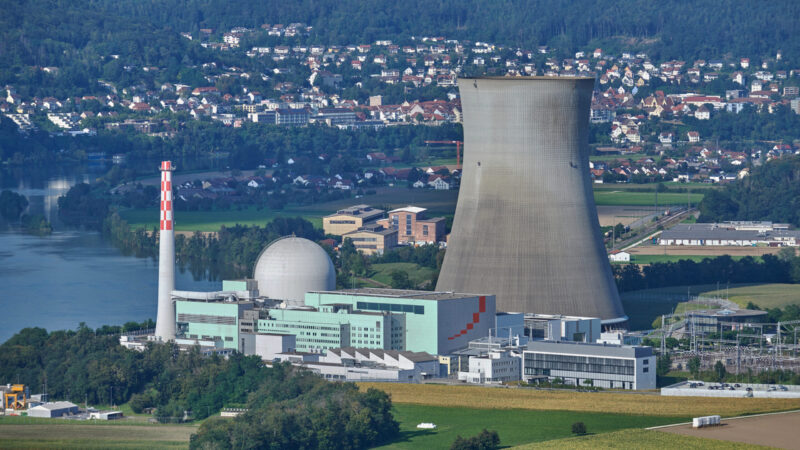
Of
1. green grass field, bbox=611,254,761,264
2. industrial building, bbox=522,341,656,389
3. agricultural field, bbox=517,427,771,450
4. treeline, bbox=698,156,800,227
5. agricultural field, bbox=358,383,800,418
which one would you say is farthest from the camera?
treeline, bbox=698,156,800,227

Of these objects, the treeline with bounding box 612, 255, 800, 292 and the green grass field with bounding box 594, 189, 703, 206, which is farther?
the green grass field with bounding box 594, 189, 703, 206

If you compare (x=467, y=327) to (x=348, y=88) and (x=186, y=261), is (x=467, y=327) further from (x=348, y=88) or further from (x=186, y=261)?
(x=348, y=88)

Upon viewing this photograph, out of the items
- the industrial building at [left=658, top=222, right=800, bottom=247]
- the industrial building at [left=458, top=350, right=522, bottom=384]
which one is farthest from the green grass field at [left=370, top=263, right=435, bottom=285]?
the industrial building at [left=458, top=350, right=522, bottom=384]

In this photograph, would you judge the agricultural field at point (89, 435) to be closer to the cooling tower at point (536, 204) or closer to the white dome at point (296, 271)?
the white dome at point (296, 271)

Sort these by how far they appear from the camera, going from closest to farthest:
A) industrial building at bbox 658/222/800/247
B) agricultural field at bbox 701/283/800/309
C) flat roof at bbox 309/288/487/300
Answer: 1. flat roof at bbox 309/288/487/300
2. agricultural field at bbox 701/283/800/309
3. industrial building at bbox 658/222/800/247

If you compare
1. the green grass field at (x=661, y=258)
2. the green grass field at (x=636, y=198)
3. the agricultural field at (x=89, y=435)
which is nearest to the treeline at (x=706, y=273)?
the green grass field at (x=661, y=258)

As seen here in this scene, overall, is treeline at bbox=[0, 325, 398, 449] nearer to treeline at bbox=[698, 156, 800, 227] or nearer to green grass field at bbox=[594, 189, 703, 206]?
treeline at bbox=[698, 156, 800, 227]

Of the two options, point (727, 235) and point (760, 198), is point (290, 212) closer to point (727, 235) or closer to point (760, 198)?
point (760, 198)

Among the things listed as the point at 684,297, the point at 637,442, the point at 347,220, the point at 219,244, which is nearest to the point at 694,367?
the point at 637,442

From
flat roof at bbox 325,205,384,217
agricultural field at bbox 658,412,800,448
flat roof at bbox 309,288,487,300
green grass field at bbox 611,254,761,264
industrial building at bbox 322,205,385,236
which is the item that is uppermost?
flat roof at bbox 325,205,384,217
